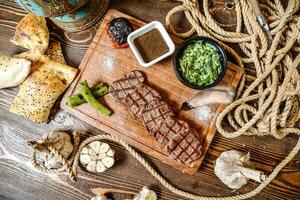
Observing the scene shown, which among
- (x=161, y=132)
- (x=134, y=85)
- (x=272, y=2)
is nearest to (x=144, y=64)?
(x=134, y=85)

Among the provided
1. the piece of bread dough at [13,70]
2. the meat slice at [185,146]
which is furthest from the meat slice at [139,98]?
the piece of bread dough at [13,70]

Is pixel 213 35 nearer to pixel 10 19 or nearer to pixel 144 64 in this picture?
pixel 144 64

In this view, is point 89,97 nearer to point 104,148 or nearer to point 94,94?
point 94,94

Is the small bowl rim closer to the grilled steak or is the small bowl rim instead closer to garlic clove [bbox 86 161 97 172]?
the grilled steak

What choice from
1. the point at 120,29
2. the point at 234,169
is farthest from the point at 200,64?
the point at 234,169

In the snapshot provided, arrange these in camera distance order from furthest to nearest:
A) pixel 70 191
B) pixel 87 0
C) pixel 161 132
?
pixel 70 191 → pixel 161 132 → pixel 87 0

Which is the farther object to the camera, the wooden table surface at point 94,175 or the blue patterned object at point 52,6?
the wooden table surface at point 94,175

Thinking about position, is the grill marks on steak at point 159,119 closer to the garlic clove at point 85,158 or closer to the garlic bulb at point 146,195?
the garlic bulb at point 146,195
